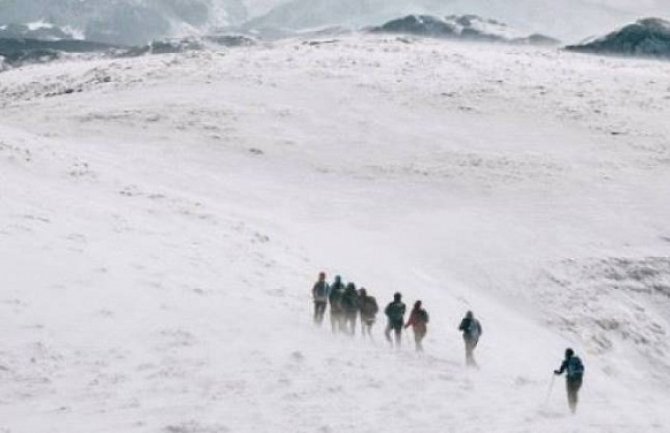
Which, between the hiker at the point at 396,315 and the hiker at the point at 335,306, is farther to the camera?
the hiker at the point at 335,306

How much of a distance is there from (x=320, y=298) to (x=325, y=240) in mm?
10945

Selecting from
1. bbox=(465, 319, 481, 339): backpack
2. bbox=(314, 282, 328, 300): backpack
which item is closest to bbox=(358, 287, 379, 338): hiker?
bbox=(314, 282, 328, 300): backpack

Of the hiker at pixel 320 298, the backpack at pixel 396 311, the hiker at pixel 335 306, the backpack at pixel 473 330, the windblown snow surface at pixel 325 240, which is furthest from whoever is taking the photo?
the hiker at pixel 320 298

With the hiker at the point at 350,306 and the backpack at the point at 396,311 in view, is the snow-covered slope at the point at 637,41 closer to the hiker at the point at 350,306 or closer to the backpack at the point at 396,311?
the backpack at the point at 396,311

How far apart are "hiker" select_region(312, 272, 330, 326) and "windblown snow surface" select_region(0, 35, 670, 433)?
2.02ft

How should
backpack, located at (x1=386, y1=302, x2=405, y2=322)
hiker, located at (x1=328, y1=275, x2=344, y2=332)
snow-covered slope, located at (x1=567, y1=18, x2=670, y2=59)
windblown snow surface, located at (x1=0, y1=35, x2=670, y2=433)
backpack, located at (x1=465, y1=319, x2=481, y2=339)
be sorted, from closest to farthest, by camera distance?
windblown snow surface, located at (x1=0, y1=35, x2=670, y2=433)
backpack, located at (x1=465, y1=319, x2=481, y2=339)
backpack, located at (x1=386, y1=302, x2=405, y2=322)
hiker, located at (x1=328, y1=275, x2=344, y2=332)
snow-covered slope, located at (x1=567, y1=18, x2=670, y2=59)

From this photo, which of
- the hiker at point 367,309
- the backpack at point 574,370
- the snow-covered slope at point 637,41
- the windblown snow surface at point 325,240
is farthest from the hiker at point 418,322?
the snow-covered slope at point 637,41

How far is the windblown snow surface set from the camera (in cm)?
1736

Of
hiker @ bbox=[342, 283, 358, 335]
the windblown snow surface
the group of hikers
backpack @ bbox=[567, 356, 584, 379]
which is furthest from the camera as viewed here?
hiker @ bbox=[342, 283, 358, 335]

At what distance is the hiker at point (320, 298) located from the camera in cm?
2208

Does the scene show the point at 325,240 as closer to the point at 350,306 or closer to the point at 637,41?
the point at 350,306

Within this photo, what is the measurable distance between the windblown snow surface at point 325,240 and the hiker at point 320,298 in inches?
24.3

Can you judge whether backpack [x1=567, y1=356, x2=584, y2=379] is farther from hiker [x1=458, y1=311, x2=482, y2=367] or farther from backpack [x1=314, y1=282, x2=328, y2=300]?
backpack [x1=314, y1=282, x2=328, y2=300]

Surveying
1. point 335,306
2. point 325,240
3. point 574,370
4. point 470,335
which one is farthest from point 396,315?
point 325,240
